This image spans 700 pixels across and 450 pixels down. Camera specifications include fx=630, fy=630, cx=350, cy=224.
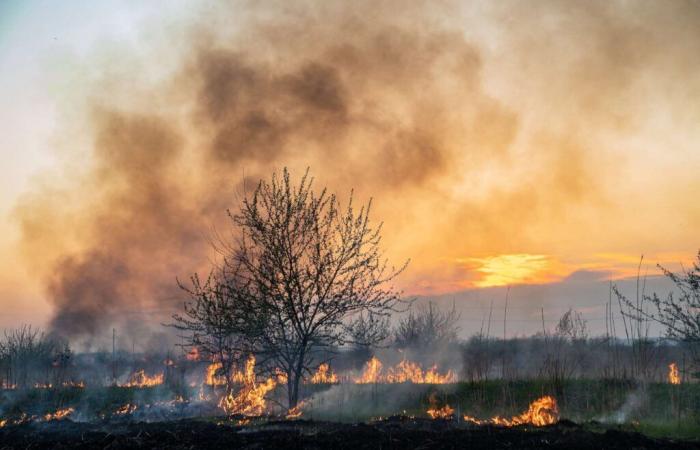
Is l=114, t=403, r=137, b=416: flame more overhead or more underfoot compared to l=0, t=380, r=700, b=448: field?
more underfoot

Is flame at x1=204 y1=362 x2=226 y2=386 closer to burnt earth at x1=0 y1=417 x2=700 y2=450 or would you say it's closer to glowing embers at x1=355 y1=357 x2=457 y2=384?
glowing embers at x1=355 y1=357 x2=457 y2=384

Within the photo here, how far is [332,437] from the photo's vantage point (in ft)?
39.0

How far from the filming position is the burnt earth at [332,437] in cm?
1092

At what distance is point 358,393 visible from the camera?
963 inches

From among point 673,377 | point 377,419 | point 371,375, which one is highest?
point 673,377

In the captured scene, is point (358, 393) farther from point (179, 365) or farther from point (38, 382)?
point (38, 382)

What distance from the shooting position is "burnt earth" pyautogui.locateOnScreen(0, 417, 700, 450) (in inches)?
430

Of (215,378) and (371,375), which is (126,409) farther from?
(371,375)

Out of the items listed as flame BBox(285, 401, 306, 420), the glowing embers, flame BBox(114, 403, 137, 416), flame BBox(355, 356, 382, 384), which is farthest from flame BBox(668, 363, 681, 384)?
flame BBox(114, 403, 137, 416)

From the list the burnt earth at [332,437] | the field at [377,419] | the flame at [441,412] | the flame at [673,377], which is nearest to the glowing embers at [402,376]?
the field at [377,419]

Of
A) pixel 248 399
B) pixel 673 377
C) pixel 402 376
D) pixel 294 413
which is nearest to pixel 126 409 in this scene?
pixel 248 399

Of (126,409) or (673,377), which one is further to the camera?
(126,409)

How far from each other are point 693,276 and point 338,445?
12.9 m

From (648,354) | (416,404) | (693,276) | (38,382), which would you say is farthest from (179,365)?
(693,276)
